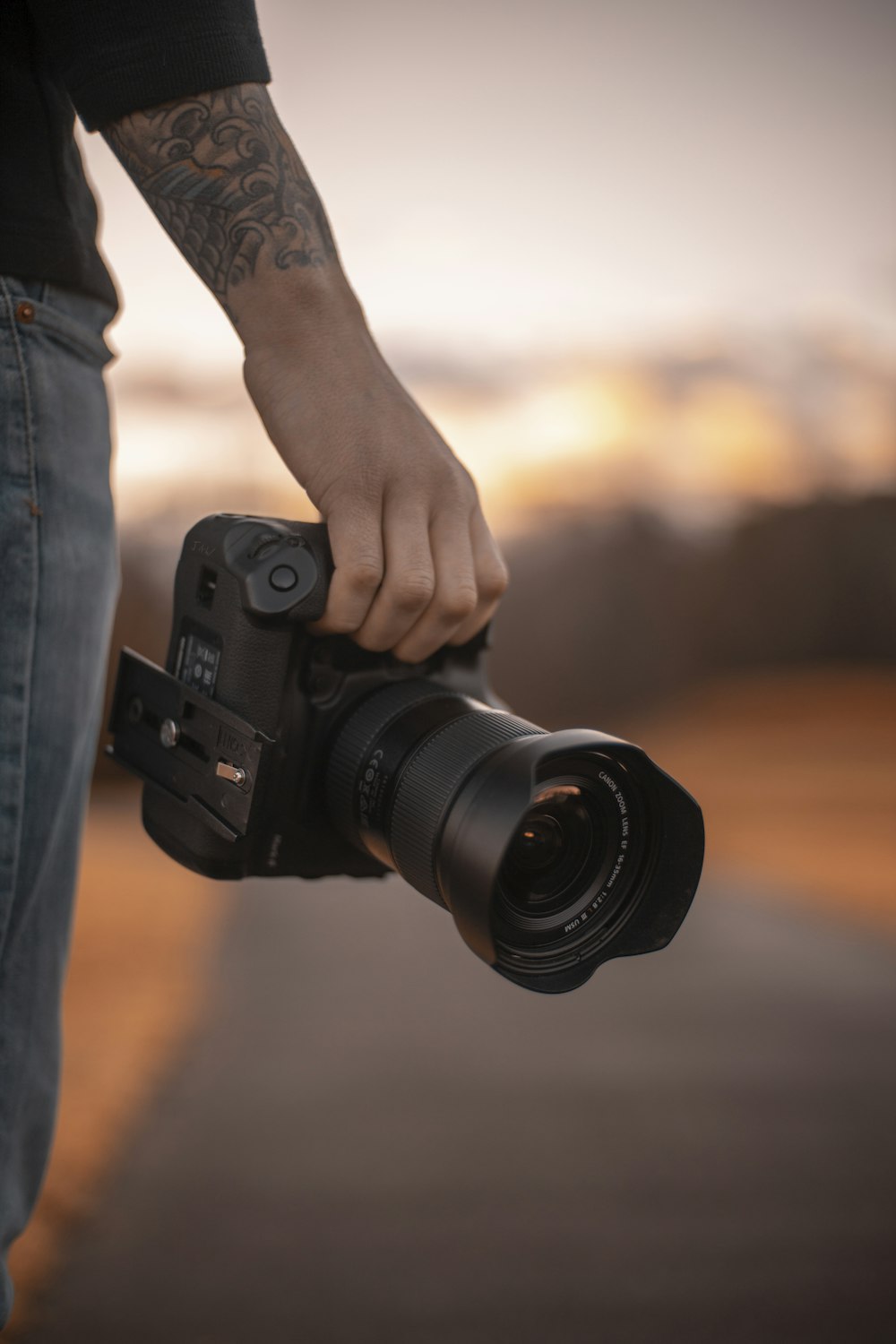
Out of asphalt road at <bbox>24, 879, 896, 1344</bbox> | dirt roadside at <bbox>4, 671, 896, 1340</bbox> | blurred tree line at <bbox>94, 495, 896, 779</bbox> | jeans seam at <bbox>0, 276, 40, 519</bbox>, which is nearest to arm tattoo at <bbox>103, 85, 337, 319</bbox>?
jeans seam at <bbox>0, 276, 40, 519</bbox>

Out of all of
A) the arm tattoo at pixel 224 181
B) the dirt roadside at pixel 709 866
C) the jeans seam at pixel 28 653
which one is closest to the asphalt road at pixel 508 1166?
the dirt roadside at pixel 709 866

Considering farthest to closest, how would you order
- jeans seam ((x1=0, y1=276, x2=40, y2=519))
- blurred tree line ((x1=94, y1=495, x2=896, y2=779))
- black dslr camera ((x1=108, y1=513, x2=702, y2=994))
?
1. blurred tree line ((x1=94, y1=495, x2=896, y2=779))
2. black dslr camera ((x1=108, y1=513, x2=702, y2=994))
3. jeans seam ((x1=0, y1=276, x2=40, y2=519))

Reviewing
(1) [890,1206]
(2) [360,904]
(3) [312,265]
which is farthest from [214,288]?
(2) [360,904]

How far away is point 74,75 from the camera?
2.04 feet

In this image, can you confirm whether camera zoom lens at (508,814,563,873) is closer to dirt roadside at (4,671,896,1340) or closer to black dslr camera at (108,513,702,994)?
black dslr camera at (108,513,702,994)

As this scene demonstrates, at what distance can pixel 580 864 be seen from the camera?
31.0 inches

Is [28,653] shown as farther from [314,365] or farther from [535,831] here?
[535,831]

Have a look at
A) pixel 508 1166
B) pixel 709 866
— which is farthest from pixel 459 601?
pixel 709 866

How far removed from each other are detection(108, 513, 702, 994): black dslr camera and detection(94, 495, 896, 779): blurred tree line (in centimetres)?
477

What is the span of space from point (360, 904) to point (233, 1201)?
1.58m

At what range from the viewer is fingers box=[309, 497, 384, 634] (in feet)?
2.18

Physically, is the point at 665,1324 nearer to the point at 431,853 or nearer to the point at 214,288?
the point at 431,853

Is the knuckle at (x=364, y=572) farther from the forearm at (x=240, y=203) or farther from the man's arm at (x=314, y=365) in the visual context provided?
the forearm at (x=240, y=203)

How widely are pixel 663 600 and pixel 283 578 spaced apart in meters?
6.29
